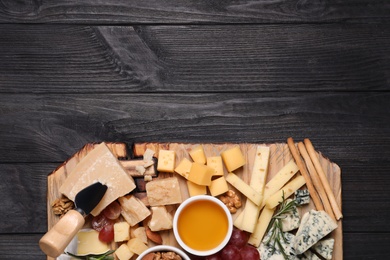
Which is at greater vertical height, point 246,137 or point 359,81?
point 359,81

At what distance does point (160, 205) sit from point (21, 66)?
0.63m

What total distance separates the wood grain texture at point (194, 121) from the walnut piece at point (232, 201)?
0.18 metres

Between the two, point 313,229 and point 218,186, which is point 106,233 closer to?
point 218,186

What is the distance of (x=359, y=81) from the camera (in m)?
1.77

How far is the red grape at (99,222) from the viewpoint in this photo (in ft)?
5.40

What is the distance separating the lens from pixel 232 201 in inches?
65.1

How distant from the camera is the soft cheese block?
1.64 meters

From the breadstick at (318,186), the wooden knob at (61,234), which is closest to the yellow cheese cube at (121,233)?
the wooden knob at (61,234)

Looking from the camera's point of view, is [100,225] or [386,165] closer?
[100,225]

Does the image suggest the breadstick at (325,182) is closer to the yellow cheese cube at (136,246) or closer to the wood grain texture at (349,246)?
the wood grain texture at (349,246)

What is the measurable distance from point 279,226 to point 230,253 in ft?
0.55

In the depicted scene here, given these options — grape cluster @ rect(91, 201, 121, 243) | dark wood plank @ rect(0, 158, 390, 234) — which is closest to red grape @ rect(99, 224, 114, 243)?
grape cluster @ rect(91, 201, 121, 243)

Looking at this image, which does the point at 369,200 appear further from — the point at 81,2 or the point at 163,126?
the point at 81,2

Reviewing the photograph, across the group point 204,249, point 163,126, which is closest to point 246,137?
point 163,126
